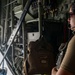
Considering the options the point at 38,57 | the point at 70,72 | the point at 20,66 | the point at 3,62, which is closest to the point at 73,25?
the point at 70,72

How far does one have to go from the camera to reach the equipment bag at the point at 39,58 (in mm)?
2639

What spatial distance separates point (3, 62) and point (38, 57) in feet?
5.64

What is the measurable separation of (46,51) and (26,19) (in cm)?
98

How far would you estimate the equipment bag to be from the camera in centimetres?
264

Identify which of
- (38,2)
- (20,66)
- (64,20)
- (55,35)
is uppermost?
(38,2)

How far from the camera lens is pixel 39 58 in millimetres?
2682

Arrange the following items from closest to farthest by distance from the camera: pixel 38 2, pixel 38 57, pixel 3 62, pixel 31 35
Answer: pixel 38 57
pixel 38 2
pixel 31 35
pixel 3 62

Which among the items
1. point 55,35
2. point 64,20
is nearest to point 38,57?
point 55,35

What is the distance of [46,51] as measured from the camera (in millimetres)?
2732

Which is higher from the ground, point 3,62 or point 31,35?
point 31,35

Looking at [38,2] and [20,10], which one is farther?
[20,10]

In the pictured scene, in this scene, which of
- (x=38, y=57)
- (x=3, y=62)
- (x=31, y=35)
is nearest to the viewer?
(x=38, y=57)

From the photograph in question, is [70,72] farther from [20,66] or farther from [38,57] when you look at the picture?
[20,66]

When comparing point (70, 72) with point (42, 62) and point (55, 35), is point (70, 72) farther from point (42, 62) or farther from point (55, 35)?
point (55, 35)
